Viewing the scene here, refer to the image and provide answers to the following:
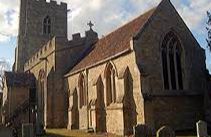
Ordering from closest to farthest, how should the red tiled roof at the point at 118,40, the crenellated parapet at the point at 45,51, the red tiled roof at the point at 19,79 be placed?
the red tiled roof at the point at 118,40, the crenellated parapet at the point at 45,51, the red tiled roof at the point at 19,79

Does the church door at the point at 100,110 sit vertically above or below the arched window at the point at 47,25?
below

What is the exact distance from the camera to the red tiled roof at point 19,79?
37.9 meters

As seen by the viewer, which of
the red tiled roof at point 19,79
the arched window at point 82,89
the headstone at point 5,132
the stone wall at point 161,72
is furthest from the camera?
the red tiled roof at point 19,79

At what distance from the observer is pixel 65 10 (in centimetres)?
4809

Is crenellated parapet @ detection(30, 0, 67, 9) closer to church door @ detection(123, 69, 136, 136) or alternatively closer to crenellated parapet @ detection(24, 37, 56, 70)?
crenellated parapet @ detection(24, 37, 56, 70)

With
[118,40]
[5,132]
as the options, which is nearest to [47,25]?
[118,40]

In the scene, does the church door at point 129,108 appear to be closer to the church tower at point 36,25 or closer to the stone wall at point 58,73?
the stone wall at point 58,73

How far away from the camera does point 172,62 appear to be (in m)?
21.9

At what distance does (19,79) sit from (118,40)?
1841 centimetres

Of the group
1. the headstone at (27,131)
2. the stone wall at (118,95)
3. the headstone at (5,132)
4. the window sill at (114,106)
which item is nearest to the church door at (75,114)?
the stone wall at (118,95)

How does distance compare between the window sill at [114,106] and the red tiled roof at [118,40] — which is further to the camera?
the red tiled roof at [118,40]

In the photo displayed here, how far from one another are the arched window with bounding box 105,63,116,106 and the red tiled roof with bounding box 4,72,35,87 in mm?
17674

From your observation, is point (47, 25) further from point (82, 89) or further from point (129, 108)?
point (129, 108)

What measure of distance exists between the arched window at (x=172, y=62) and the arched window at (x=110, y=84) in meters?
3.78
